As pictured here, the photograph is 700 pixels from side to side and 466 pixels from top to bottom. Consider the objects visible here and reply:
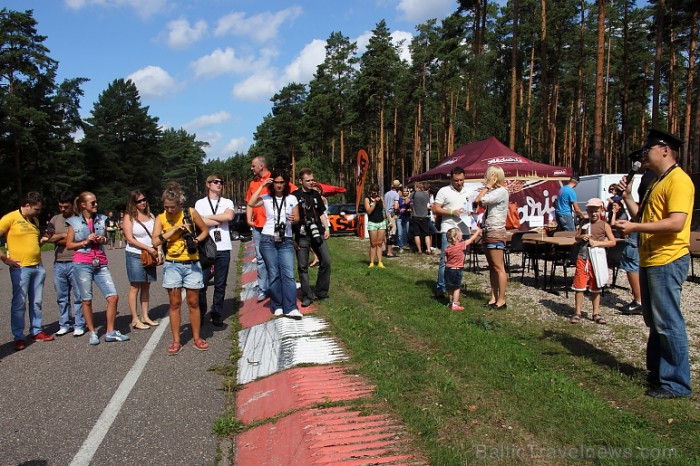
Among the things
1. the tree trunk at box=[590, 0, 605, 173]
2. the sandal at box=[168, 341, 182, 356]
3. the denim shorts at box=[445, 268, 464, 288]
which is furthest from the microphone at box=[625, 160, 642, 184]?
the tree trunk at box=[590, 0, 605, 173]

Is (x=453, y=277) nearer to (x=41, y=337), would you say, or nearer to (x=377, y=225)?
(x=377, y=225)

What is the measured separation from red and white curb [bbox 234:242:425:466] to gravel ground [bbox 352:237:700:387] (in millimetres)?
2623

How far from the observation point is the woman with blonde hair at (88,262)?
639 centimetres

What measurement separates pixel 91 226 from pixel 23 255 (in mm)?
855

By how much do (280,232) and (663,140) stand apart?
4.25 m

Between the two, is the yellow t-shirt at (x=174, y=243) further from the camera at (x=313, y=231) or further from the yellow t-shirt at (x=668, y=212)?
the yellow t-shirt at (x=668, y=212)

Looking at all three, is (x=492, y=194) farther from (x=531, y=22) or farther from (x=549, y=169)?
(x=531, y=22)

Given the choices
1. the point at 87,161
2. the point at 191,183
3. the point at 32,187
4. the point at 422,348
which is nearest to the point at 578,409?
the point at 422,348

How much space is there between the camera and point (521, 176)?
1641cm

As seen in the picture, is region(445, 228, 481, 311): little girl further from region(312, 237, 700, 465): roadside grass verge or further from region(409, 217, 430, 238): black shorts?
region(409, 217, 430, 238): black shorts

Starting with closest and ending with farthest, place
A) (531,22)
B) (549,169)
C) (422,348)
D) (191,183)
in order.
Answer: (422,348)
(549,169)
(531,22)
(191,183)

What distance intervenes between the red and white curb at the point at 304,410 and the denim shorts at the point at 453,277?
1844mm

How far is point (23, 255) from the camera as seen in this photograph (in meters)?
6.39

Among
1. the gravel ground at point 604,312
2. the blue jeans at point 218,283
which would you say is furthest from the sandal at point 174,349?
the gravel ground at point 604,312
